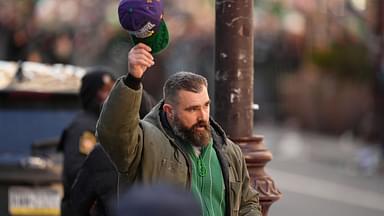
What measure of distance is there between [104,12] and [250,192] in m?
32.2

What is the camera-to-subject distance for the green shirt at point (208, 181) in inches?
183

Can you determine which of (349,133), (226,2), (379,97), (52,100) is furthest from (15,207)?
(349,133)

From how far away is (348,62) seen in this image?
98.1 ft

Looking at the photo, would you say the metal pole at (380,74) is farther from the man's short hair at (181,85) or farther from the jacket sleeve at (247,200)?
the man's short hair at (181,85)

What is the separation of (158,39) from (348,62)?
2562cm

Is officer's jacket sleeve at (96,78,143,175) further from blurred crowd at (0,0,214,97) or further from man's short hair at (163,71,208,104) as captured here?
blurred crowd at (0,0,214,97)

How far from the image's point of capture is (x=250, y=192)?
4.92 metres

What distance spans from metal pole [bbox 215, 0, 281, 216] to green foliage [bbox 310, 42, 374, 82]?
908 inches

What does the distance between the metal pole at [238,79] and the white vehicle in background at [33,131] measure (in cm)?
249

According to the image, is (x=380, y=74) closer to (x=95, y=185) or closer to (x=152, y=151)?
(x=95, y=185)

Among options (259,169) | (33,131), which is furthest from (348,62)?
(259,169)

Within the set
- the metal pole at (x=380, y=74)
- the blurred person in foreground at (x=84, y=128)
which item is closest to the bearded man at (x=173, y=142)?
the blurred person in foreground at (x=84, y=128)

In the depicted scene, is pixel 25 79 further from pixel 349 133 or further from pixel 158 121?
pixel 349 133

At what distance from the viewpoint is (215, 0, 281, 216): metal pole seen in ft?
19.5
